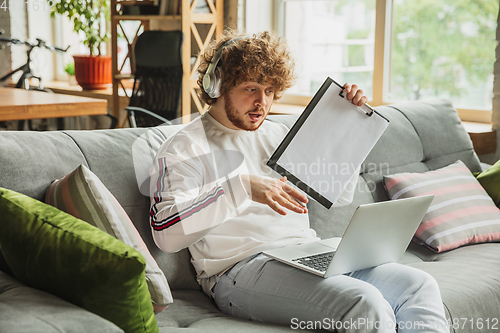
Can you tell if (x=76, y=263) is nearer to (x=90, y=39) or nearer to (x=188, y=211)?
(x=188, y=211)

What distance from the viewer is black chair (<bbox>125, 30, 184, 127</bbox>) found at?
3.32 meters

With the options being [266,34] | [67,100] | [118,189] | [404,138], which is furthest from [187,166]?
[67,100]

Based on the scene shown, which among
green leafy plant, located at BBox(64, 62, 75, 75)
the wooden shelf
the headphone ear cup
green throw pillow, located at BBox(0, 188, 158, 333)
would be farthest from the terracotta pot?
green throw pillow, located at BBox(0, 188, 158, 333)

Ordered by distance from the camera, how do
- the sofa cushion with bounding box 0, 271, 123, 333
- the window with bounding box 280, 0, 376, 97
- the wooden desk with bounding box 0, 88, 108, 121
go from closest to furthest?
the sofa cushion with bounding box 0, 271, 123, 333
the wooden desk with bounding box 0, 88, 108, 121
the window with bounding box 280, 0, 376, 97

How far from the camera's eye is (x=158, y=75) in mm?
3434

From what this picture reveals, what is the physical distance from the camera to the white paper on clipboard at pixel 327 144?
58.6 inches

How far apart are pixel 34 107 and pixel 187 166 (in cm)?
150

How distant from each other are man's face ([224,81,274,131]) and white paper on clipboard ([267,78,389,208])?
12 cm

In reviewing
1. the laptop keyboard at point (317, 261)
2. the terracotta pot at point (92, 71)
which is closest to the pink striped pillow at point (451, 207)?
the laptop keyboard at point (317, 261)

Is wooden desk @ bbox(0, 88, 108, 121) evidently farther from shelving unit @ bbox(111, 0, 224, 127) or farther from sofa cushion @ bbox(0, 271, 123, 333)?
sofa cushion @ bbox(0, 271, 123, 333)

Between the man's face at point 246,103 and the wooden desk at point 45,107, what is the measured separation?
142 cm

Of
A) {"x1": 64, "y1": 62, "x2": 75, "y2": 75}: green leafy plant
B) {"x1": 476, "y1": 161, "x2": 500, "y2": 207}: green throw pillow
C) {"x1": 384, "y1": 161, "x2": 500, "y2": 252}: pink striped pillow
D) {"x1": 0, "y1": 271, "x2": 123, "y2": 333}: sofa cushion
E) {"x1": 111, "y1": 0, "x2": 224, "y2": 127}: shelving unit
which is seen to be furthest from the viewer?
{"x1": 64, "y1": 62, "x2": 75, "y2": 75}: green leafy plant

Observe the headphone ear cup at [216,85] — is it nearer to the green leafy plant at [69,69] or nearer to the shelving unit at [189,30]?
the shelving unit at [189,30]

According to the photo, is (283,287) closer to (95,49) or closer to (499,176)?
(499,176)
